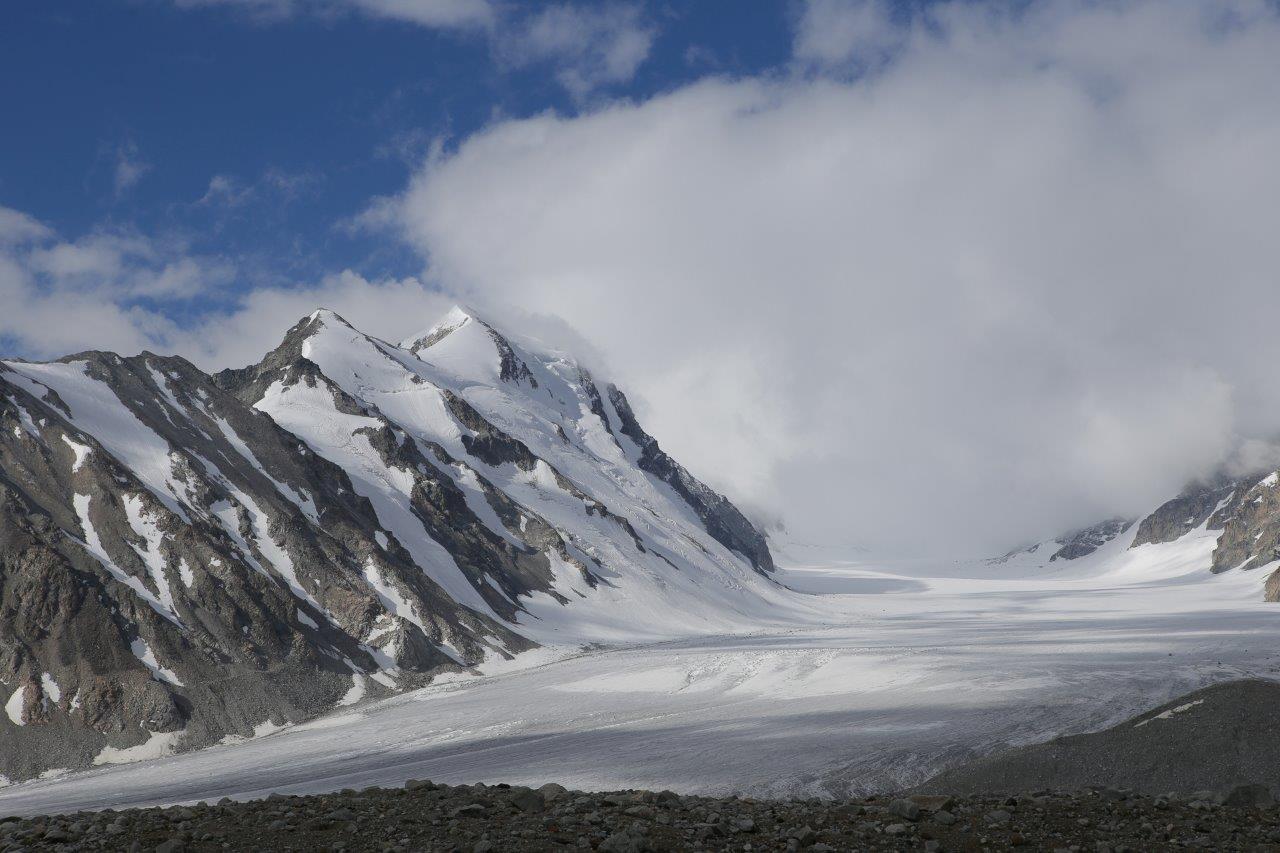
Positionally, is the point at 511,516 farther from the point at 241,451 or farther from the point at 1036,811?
the point at 1036,811

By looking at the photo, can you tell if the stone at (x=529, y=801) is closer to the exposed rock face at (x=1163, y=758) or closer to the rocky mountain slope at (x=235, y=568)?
the exposed rock face at (x=1163, y=758)

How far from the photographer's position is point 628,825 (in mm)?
18922

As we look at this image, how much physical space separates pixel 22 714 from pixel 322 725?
20106mm

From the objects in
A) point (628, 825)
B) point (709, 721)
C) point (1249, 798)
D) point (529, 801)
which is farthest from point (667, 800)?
point (709, 721)

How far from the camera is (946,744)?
52.2m

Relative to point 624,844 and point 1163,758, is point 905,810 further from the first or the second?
point 1163,758

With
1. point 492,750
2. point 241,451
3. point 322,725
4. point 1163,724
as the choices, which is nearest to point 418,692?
point 322,725

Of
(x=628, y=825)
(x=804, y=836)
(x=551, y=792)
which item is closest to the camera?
(x=804, y=836)

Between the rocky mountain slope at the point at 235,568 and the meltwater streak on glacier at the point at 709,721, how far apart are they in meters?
6.34

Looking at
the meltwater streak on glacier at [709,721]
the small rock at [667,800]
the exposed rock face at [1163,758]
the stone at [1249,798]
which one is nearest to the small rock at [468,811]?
the small rock at [667,800]

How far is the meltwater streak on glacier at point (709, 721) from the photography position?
49938mm

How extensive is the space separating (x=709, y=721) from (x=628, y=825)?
159 feet

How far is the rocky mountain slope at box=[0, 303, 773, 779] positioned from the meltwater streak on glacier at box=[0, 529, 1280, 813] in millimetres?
6340

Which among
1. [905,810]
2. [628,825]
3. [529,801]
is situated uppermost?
[529,801]
